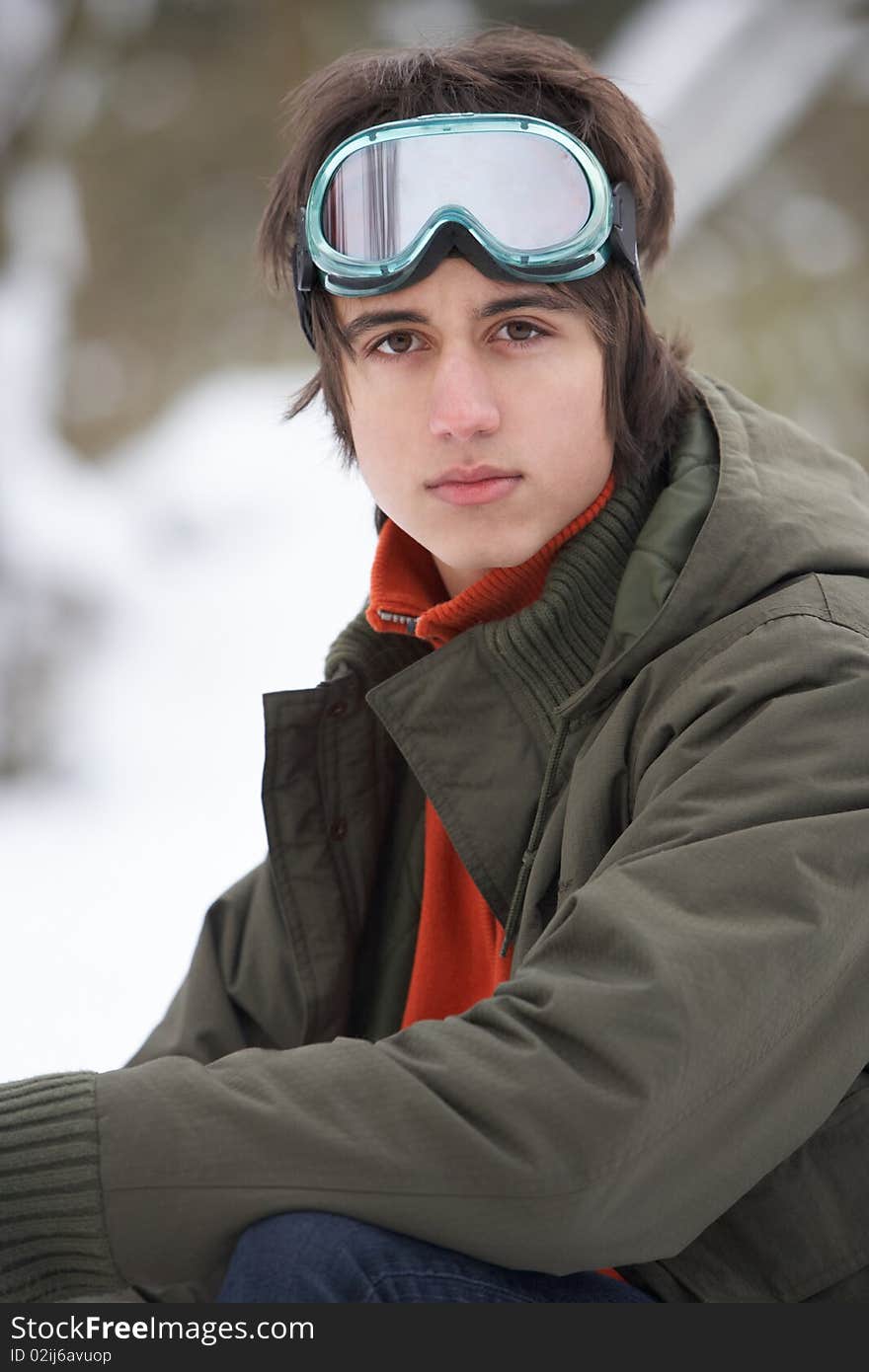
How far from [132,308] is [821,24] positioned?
9.45 ft

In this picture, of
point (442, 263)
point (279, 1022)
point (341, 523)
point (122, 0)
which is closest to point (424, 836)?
point (279, 1022)

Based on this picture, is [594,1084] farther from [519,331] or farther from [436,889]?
[519,331]

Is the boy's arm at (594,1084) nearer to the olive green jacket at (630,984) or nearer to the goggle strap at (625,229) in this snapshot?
the olive green jacket at (630,984)

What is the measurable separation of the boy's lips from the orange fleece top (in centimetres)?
15

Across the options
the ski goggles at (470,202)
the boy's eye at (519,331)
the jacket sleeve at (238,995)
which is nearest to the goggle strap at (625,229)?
the ski goggles at (470,202)

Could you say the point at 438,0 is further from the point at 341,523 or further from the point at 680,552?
the point at 680,552

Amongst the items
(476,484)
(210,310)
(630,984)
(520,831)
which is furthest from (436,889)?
(210,310)

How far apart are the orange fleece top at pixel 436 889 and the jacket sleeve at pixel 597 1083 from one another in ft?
1.60

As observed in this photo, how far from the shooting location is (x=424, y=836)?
1.94 metres

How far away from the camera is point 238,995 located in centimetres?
197

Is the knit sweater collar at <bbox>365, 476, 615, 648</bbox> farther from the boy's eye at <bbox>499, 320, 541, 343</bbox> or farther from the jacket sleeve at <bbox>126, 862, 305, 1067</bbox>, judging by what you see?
the jacket sleeve at <bbox>126, 862, 305, 1067</bbox>

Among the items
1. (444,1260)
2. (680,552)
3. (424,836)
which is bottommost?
(444,1260)

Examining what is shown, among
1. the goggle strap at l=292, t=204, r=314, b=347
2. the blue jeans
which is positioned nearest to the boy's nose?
the goggle strap at l=292, t=204, r=314, b=347

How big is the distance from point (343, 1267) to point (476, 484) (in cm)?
83
